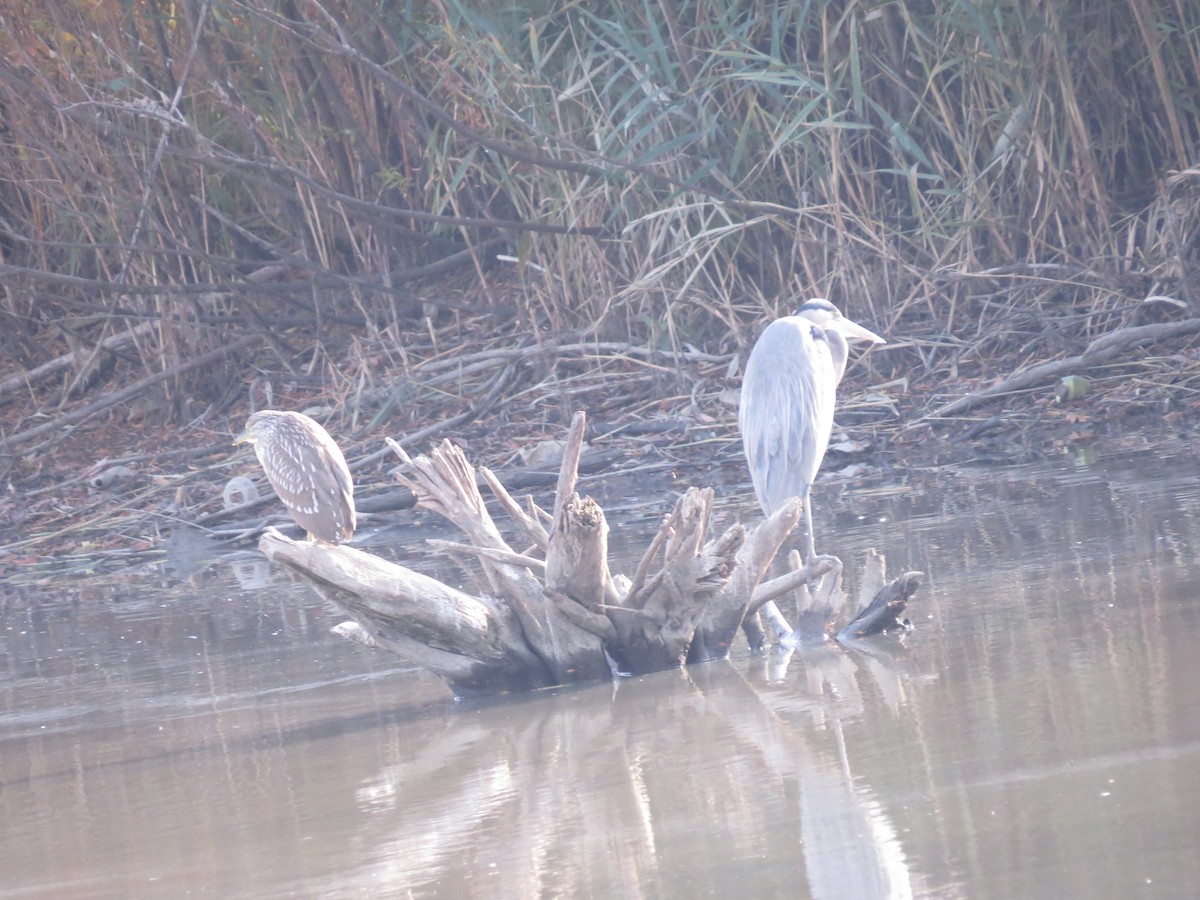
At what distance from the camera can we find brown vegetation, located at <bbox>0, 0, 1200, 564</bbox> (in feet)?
26.3

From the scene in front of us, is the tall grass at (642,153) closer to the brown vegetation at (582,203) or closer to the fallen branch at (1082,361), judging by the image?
the brown vegetation at (582,203)

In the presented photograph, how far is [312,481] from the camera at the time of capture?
5766 mm

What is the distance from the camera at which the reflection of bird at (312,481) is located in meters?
5.75

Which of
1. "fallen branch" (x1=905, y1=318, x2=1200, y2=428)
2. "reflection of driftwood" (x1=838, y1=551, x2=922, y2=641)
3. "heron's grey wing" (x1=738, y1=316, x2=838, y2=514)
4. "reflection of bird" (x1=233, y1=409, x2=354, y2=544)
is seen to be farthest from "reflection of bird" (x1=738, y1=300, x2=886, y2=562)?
"fallen branch" (x1=905, y1=318, x2=1200, y2=428)

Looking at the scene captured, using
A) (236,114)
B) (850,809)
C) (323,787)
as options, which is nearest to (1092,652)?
(850,809)

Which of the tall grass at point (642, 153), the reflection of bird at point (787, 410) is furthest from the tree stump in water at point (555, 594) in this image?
the tall grass at point (642, 153)

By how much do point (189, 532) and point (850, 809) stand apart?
5541mm

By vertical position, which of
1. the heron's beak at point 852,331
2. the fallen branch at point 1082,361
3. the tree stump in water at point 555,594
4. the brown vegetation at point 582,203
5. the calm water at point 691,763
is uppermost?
the brown vegetation at point 582,203

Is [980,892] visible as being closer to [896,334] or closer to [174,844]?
[174,844]

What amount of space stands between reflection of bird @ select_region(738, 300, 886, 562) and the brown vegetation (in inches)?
81.6

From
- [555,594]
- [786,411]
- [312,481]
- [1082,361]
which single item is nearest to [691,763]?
[555,594]

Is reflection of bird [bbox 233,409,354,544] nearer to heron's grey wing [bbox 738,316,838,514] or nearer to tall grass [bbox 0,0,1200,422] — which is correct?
heron's grey wing [bbox 738,316,838,514]

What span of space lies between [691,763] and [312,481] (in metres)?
A: 2.84

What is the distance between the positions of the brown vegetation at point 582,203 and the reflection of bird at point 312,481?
88.8 inches
